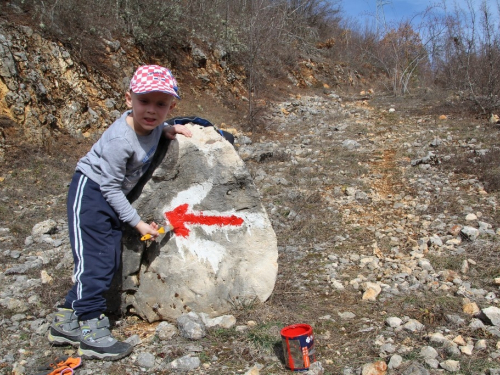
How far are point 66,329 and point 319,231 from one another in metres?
2.71

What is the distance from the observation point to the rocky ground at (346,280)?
7.76 ft

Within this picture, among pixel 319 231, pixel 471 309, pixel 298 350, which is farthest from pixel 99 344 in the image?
pixel 319 231

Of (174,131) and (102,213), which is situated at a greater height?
(174,131)

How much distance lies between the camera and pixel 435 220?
4.59 m

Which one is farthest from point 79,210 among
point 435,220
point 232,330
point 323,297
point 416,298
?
point 435,220

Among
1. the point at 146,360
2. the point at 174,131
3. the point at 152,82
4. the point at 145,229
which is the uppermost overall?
the point at 152,82

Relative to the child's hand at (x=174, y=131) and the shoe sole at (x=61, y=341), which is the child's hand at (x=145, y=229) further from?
the shoe sole at (x=61, y=341)

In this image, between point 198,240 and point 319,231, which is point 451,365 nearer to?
point 198,240

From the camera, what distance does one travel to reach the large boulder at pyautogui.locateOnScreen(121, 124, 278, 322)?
9.32 feet

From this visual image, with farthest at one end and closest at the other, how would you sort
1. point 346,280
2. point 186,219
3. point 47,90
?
1. point 47,90
2. point 346,280
3. point 186,219

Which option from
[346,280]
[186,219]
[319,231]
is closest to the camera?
[186,219]

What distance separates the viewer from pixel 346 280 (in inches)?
135

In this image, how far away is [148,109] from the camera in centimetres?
245

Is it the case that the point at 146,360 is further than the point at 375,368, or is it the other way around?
the point at 146,360
